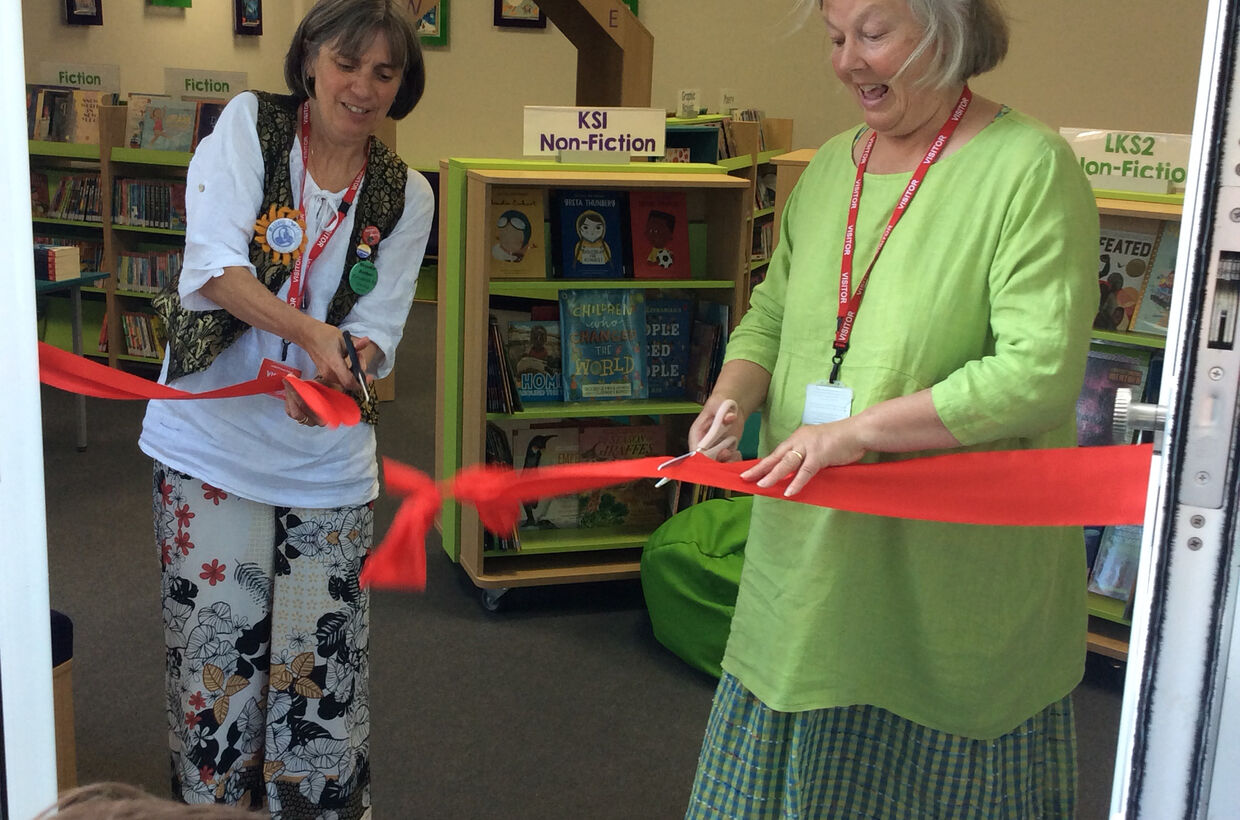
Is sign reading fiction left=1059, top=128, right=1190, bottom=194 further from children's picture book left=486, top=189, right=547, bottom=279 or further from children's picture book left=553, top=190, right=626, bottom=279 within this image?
children's picture book left=486, top=189, right=547, bottom=279

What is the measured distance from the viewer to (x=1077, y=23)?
8180 millimetres

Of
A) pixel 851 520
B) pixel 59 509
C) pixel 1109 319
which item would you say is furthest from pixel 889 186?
pixel 59 509

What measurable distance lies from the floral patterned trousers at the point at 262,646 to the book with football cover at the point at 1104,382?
8.28ft

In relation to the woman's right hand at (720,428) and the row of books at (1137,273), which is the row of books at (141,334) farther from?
the woman's right hand at (720,428)

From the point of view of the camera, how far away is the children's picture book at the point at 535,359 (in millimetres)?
4137

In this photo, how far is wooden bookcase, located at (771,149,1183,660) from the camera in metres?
3.67

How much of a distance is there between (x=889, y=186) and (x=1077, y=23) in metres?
7.42

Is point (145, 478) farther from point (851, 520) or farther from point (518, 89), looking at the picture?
point (518, 89)

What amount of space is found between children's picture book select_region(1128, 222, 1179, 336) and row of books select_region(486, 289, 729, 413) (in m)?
1.35

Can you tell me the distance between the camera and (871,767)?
1.79 meters

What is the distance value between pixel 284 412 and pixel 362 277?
285 millimetres

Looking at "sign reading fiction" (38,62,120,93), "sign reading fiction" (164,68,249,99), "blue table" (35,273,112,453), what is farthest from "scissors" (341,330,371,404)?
"sign reading fiction" (38,62,120,93)

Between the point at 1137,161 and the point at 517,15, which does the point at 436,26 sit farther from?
the point at 1137,161

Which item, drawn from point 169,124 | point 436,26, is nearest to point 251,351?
point 169,124
